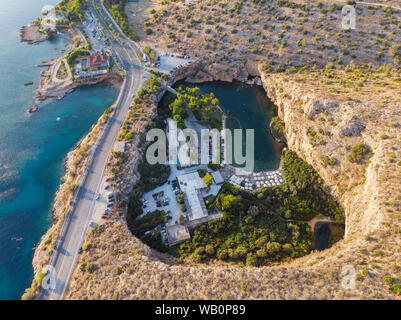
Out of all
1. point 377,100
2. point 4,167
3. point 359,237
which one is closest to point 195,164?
point 359,237

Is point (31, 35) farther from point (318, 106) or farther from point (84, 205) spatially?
point (318, 106)

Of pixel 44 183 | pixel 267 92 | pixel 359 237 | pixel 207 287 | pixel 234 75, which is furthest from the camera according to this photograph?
pixel 234 75

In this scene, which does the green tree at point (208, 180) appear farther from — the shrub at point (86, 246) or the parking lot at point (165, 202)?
the shrub at point (86, 246)

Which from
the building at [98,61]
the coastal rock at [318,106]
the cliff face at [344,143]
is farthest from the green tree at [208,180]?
the building at [98,61]

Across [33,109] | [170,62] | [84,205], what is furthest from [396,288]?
[33,109]

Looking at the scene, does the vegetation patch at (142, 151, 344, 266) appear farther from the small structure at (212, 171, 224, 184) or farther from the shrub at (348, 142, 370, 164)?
the shrub at (348, 142, 370, 164)

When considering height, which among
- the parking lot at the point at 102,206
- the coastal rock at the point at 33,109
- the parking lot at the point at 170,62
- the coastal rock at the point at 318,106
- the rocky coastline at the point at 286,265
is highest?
the parking lot at the point at 170,62
